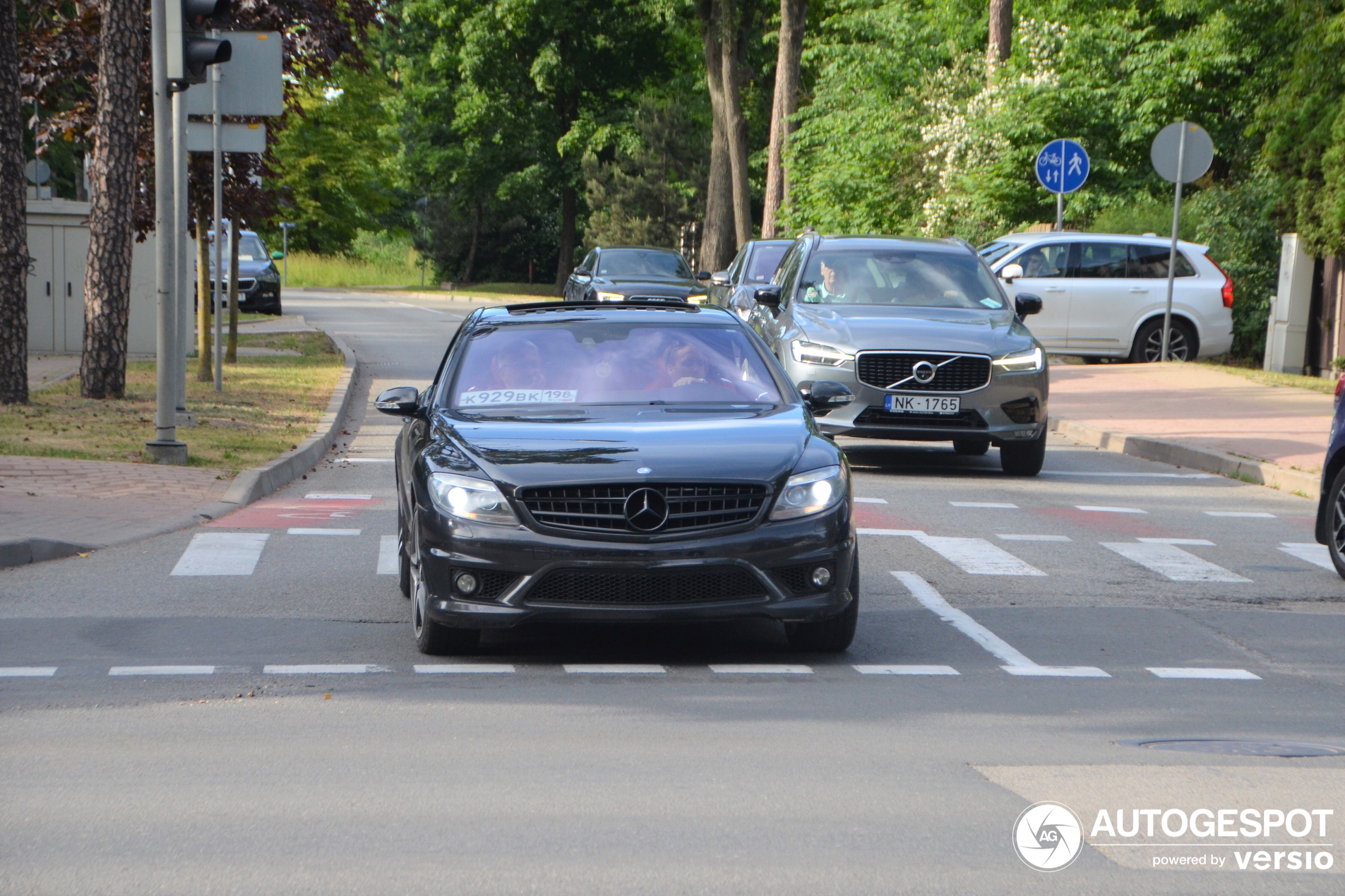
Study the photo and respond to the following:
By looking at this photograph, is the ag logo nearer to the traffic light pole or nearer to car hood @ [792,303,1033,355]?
car hood @ [792,303,1033,355]

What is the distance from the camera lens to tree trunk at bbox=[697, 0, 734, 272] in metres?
44.3

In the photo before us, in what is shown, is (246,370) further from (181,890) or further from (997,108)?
(181,890)

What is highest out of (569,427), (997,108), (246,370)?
(997,108)

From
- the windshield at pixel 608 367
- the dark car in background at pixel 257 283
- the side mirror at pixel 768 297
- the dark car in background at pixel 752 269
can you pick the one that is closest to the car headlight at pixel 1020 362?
the side mirror at pixel 768 297

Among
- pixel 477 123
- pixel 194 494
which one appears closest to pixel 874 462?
pixel 194 494

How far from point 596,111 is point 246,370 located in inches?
1554

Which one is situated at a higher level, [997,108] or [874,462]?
[997,108]

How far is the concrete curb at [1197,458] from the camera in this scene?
43.9 ft

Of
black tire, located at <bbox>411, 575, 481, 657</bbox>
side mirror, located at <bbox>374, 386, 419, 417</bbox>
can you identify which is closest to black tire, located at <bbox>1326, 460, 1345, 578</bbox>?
black tire, located at <bbox>411, 575, 481, 657</bbox>

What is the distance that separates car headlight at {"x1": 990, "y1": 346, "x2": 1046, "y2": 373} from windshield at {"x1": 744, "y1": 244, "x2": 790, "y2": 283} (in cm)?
931

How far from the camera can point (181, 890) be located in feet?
13.5

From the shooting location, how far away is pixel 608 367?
789 centimetres

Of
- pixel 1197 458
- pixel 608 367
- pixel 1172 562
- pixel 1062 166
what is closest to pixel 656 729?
pixel 608 367

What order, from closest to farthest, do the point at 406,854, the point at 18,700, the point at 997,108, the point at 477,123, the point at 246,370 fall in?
the point at 406,854 → the point at 18,700 → the point at 246,370 → the point at 997,108 → the point at 477,123
